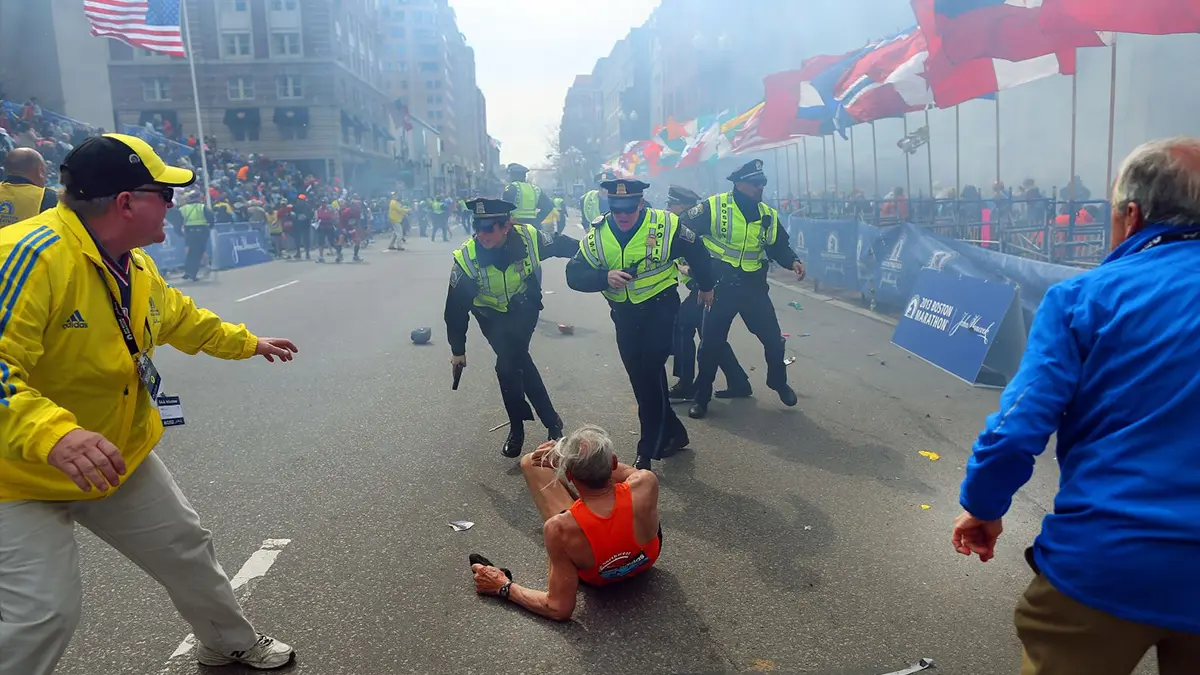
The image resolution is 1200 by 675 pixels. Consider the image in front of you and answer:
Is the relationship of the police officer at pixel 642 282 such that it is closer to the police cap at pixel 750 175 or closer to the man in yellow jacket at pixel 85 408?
the police cap at pixel 750 175

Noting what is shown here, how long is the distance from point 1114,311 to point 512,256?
3.90 m

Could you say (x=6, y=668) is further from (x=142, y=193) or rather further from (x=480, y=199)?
(x=480, y=199)

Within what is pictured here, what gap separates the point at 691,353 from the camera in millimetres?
6984

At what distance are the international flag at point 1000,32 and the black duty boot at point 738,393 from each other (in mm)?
5460

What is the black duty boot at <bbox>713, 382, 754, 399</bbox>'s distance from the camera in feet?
22.7

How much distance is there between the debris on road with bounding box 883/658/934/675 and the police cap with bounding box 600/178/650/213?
2826mm

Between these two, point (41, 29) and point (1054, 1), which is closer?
point (1054, 1)

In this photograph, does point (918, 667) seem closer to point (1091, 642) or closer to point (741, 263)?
point (1091, 642)

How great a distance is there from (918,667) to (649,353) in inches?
98.6

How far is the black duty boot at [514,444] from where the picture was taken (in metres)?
5.37

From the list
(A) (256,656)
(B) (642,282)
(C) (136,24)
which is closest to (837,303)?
(B) (642,282)

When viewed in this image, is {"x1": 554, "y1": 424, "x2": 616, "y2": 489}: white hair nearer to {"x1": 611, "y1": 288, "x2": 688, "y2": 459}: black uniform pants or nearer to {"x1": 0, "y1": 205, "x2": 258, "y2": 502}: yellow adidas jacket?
{"x1": 0, "y1": 205, "x2": 258, "y2": 502}: yellow adidas jacket

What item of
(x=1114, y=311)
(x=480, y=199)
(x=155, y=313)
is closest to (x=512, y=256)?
(x=480, y=199)

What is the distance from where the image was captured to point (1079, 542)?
1.66 metres
